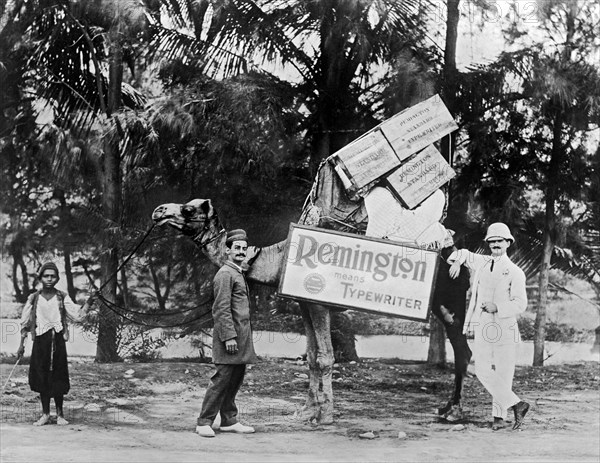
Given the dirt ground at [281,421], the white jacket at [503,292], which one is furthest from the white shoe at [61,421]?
the white jacket at [503,292]

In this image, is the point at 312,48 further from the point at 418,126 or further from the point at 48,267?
the point at 48,267

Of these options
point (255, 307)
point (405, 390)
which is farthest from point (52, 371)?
point (405, 390)

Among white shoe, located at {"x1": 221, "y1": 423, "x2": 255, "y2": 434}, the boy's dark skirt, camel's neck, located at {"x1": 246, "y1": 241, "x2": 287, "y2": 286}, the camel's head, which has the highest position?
the camel's head

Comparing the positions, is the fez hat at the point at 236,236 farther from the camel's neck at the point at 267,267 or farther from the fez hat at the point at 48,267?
the fez hat at the point at 48,267

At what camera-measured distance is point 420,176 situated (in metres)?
6.86

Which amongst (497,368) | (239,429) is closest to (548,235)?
(497,368)

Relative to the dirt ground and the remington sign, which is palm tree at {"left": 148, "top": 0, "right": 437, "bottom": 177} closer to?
the remington sign

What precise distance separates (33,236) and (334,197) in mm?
2608

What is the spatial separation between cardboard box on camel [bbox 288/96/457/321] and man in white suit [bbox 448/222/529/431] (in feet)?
1.29

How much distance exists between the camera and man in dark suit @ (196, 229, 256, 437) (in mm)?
6449

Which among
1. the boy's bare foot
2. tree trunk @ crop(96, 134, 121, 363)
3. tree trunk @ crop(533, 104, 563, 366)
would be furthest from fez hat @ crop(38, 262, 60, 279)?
tree trunk @ crop(533, 104, 563, 366)

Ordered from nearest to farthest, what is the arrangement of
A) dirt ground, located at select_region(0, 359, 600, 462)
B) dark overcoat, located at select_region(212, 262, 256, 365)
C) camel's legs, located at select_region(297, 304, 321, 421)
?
1. dark overcoat, located at select_region(212, 262, 256, 365)
2. dirt ground, located at select_region(0, 359, 600, 462)
3. camel's legs, located at select_region(297, 304, 321, 421)

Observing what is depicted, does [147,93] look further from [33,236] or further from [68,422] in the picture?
[68,422]

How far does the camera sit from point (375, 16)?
23.0ft
